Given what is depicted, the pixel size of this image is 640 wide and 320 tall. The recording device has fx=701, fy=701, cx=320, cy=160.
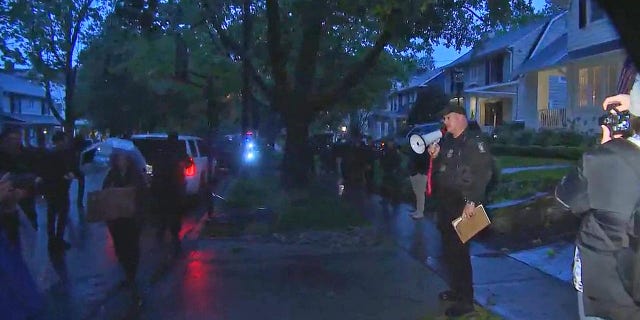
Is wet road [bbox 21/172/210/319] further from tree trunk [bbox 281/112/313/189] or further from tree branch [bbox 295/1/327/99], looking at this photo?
tree branch [bbox 295/1/327/99]

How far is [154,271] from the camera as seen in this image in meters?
8.47

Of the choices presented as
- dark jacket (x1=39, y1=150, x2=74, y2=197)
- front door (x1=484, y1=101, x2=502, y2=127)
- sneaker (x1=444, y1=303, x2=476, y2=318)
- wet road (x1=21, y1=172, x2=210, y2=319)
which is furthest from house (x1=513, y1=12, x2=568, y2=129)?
sneaker (x1=444, y1=303, x2=476, y2=318)

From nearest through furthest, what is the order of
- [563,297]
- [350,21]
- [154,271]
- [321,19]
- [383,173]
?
[563,297]
[154,271]
[321,19]
[350,21]
[383,173]

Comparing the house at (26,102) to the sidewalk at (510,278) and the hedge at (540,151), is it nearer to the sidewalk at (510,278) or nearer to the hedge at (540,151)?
the hedge at (540,151)

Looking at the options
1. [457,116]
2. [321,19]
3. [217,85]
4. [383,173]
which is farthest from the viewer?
[217,85]

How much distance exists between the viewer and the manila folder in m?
5.60

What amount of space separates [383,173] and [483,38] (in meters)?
6.00

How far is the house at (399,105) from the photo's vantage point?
4938cm

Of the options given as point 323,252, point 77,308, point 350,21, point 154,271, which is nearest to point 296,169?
point 350,21

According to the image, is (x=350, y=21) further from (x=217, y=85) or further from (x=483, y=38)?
(x=217, y=85)

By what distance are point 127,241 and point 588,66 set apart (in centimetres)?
1859

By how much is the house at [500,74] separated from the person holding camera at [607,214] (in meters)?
27.0

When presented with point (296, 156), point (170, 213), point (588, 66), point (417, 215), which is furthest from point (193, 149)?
point (588, 66)

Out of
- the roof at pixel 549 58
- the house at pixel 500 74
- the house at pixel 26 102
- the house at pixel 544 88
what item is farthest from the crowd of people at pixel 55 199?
the house at pixel 26 102
